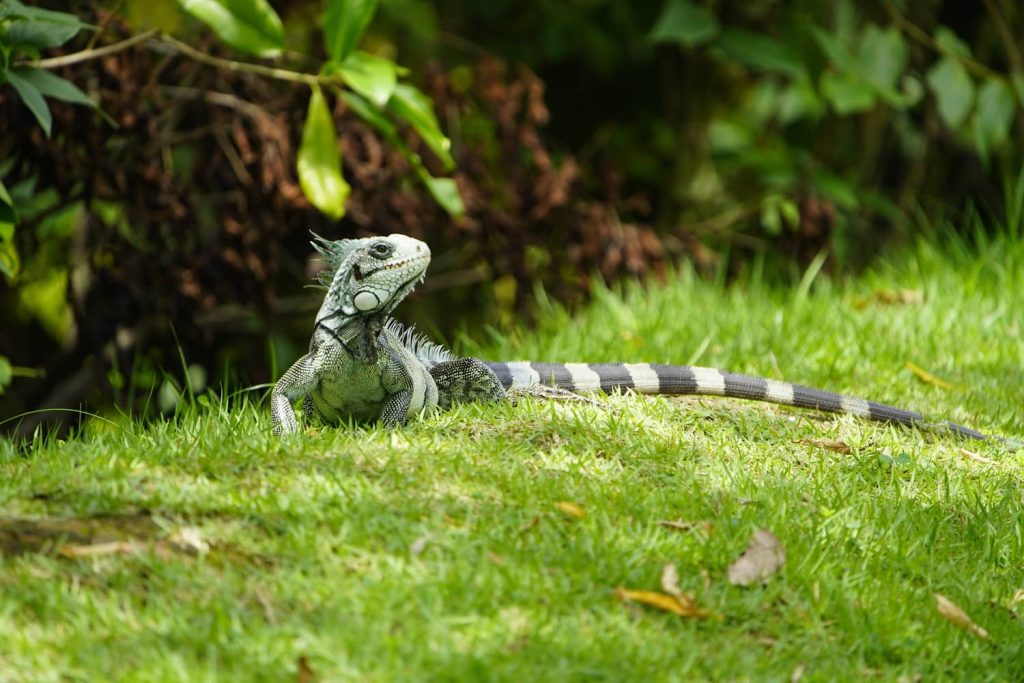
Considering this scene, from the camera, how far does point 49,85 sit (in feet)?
14.4

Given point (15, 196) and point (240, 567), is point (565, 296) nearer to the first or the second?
point (15, 196)

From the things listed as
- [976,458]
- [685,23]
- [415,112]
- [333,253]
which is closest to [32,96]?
[333,253]

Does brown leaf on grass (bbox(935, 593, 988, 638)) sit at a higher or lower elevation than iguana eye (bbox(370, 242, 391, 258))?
lower

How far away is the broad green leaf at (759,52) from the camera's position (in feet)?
24.9

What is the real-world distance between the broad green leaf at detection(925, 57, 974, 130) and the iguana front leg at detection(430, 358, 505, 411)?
423cm

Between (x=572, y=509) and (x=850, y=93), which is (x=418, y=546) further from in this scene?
(x=850, y=93)

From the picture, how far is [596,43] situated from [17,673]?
A: 6.90 m

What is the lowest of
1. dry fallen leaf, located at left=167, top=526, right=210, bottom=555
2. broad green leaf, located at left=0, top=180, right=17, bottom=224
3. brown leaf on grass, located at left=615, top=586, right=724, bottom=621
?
brown leaf on grass, located at left=615, top=586, right=724, bottom=621

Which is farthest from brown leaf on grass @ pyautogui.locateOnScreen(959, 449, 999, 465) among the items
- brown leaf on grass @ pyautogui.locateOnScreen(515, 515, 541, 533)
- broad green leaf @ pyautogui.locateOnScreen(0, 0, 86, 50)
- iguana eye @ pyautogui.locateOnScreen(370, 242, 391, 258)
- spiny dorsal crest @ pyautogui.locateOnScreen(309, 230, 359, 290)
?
broad green leaf @ pyautogui.locateOnScreen(0, 0, 86, 50)

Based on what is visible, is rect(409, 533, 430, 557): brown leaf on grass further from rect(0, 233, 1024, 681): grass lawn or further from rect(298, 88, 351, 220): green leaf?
rect(298, 88, 351, 220): green leaf

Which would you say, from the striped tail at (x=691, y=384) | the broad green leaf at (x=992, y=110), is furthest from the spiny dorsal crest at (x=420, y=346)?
the broad green leaf at (x=992, y=110)

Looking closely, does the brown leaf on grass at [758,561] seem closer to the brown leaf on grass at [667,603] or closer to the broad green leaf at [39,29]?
the brown leaf on grass at [667,603]

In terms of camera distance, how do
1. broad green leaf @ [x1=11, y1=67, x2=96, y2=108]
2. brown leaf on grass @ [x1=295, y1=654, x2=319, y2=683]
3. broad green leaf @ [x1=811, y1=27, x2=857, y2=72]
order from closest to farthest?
brown leaf on grass @ [x1=295, y1=654, x2=319, y2=683] → broad green leaf @ [x1=11, y1=67, x2=96, y2=108] → broad green leaf @ [x1=811, y1=27, x2=857, y2=72]

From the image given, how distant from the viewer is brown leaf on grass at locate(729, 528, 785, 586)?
3129 millimetres
